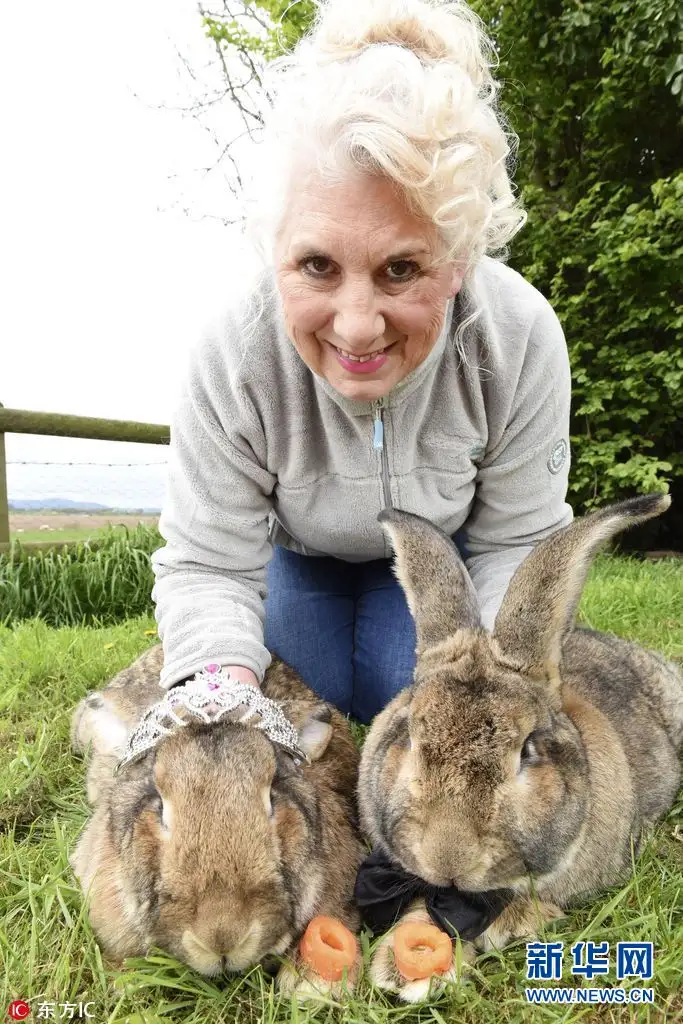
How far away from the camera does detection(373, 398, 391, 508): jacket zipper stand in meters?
2.47

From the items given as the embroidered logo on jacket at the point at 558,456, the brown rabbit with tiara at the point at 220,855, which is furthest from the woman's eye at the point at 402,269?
the brown rabbit with tiara at the point at 220,855

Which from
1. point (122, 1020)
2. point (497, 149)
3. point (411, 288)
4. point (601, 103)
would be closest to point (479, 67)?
point (497, 149)

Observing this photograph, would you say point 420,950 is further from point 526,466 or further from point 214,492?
point 526,466

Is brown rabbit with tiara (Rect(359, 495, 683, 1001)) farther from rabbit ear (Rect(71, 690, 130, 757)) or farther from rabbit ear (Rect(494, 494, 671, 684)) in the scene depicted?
rabbit ear (Rect(71, 690, 130, 757))

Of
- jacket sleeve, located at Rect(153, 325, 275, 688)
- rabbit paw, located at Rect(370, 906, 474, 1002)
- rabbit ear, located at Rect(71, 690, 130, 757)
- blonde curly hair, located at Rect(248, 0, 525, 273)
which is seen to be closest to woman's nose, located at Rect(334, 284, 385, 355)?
blonde curly hair, located at Rect(248, 0, 525, 273)

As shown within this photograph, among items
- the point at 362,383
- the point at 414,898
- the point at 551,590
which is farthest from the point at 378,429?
the point at 414,898

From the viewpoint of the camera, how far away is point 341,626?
334 centimetres

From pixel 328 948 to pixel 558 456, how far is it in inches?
66.6

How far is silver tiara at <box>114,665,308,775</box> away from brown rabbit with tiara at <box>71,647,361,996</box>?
0.09ft

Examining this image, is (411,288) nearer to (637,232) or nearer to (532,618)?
(532,618)

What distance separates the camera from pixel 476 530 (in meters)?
2.91

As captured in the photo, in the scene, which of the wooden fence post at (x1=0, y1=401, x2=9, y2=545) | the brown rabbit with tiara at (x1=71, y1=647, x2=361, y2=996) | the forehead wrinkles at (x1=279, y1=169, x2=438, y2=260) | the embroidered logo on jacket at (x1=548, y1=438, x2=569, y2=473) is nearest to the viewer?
the brown rabbit with tiara at (x1=71, y1=647, x2=361, y2=996)

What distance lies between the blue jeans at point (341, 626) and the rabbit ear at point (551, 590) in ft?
3.84

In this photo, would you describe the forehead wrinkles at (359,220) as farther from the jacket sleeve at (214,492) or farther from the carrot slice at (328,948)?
the carrot slice at (328,948)
